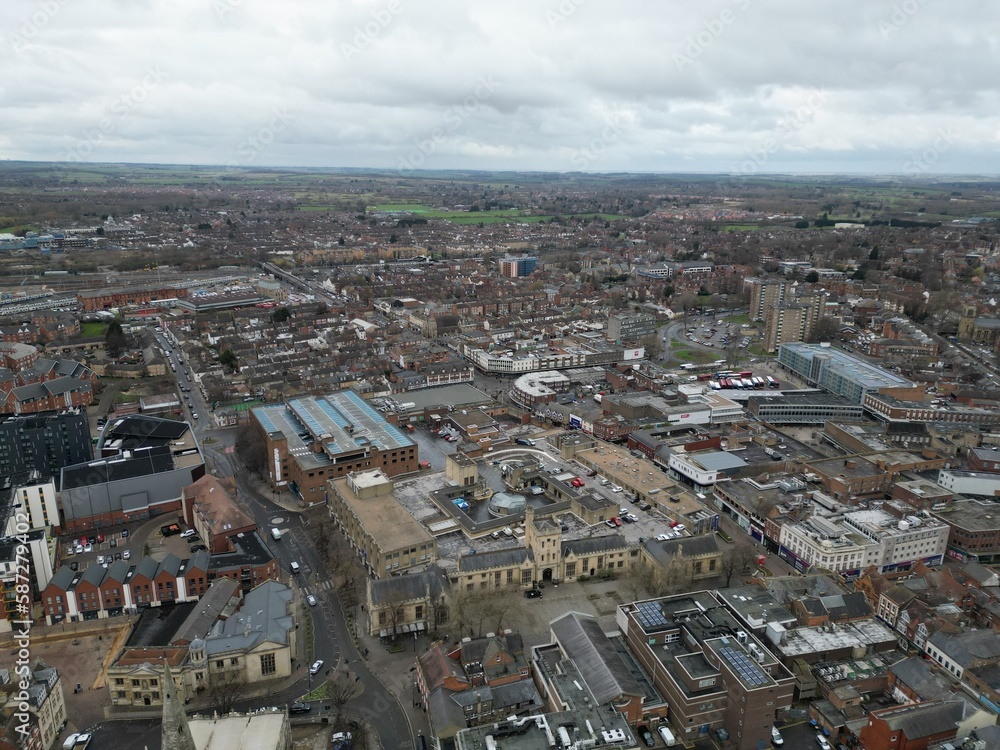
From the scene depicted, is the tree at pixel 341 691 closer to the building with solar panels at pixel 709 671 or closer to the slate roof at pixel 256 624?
the slate roof at pixel 256 624

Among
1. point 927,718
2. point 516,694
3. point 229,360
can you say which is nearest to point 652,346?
point 229,360

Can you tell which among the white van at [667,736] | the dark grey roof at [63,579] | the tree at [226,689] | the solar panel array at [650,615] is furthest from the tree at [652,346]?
the dark grey roof at [63,579]

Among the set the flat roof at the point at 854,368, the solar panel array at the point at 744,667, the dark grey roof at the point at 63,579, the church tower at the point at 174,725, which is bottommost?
the dark grey roof at the point at 63,579

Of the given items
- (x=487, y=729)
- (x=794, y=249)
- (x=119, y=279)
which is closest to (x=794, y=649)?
(x=487, y=729)

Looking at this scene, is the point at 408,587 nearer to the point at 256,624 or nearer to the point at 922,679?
the point at 256,624

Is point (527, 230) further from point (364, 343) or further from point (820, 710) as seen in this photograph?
point (820, 710)
